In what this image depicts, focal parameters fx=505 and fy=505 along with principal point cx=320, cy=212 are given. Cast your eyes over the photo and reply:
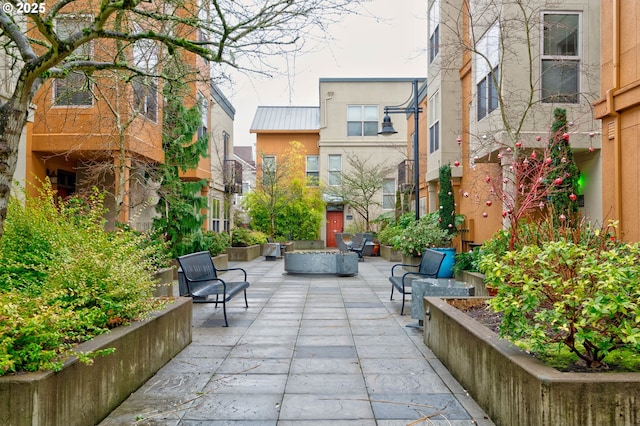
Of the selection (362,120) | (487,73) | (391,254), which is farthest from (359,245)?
(362,120)

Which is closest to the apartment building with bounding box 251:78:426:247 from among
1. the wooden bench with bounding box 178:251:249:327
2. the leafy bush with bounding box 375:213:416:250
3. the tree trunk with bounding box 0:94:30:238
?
the leafy bush with bounding box 375:213:416:250

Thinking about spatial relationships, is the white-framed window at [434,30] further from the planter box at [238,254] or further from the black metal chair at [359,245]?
the planter box at [238,254]

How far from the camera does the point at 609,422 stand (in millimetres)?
3086

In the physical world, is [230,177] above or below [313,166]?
below

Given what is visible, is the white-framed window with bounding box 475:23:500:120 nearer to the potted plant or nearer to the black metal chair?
the potted plant

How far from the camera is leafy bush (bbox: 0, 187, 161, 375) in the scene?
3.37m

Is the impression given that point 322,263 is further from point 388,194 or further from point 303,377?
point 388,194

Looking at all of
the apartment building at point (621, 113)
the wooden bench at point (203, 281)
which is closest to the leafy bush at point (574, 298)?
the wooden bench at point (203, 281)

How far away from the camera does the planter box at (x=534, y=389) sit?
3090 millimetres

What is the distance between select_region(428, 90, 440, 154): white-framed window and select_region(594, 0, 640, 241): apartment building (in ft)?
30.2

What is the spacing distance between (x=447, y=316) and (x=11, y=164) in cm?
432

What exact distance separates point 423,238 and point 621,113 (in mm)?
7460

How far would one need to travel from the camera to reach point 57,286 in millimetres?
4363

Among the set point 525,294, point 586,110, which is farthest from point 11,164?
point 586,110
